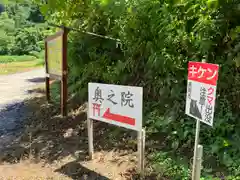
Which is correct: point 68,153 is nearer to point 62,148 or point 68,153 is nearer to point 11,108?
point 62,148

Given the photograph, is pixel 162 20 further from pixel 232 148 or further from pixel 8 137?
pixel 8 137

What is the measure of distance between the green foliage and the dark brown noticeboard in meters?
0.72

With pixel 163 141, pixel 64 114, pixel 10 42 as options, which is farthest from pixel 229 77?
pixel 10 42

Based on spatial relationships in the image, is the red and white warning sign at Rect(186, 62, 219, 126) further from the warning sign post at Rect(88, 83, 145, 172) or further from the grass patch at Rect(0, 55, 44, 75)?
the grass patch at Rect(0, 55, 44, 75)

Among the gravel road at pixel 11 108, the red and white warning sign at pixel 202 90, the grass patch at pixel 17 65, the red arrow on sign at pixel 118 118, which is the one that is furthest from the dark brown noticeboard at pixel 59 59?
the grass patch at pixel 17 65

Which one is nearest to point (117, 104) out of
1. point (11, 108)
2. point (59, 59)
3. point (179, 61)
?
point (179, 61)

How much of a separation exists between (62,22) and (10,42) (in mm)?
29256

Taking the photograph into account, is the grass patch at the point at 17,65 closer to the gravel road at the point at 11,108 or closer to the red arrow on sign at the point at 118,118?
the gravel road at the point at 11,108

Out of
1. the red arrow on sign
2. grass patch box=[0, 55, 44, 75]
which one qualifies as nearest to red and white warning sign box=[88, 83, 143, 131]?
the red arrow on sign

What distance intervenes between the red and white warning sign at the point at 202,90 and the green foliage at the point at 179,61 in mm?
809

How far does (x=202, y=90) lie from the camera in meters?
2.70

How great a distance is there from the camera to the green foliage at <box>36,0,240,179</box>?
358 cm

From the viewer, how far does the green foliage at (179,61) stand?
11.8 ft

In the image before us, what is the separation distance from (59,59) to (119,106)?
2767 mm
